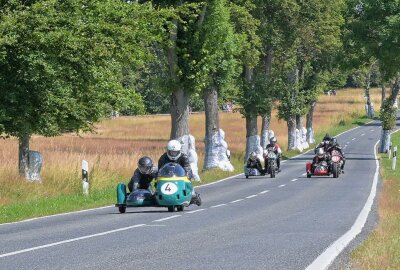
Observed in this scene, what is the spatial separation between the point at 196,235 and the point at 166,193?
16.4 ft

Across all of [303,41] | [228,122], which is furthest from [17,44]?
[228,122]

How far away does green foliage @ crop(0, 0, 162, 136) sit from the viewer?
19.8 m

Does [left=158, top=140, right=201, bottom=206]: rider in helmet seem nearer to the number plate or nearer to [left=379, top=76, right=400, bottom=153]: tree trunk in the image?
the number plate

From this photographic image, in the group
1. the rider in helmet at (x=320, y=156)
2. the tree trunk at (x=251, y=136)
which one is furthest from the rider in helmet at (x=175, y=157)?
the tree trunk at (x=251, y=136)

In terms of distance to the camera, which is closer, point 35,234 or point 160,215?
point 35,234

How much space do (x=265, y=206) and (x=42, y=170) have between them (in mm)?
9362

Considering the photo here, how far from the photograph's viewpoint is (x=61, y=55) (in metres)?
20.4

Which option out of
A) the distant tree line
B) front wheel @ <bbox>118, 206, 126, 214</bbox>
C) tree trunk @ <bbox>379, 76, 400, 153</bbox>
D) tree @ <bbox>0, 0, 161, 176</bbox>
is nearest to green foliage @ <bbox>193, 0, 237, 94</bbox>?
the distant tree line

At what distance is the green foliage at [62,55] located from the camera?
778 inches

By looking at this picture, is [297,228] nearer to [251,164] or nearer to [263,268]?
[263,268]

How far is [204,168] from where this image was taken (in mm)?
39094

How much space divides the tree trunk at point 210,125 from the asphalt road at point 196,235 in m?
13.4

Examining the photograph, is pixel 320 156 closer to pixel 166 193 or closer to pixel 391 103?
pixel 166 193

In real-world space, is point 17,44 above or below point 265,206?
above
